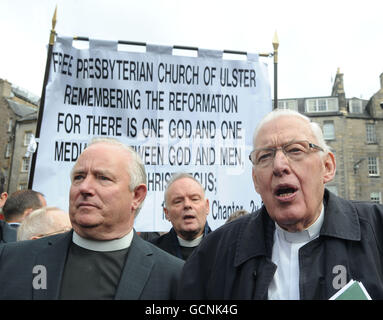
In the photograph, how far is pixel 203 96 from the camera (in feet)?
15.5

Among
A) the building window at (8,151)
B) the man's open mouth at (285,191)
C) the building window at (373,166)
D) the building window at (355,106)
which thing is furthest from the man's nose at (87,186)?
the building window at (355,106)

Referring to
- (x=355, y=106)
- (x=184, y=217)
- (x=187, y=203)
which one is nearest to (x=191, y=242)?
(x=184, y=217)

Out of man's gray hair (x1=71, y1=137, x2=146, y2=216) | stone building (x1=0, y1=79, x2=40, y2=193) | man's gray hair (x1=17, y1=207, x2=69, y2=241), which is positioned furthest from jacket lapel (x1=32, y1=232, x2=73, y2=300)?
stone building (x1=0, y1=79, x2=40, y2=193)

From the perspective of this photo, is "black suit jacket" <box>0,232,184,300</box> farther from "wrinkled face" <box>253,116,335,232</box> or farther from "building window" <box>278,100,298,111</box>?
"building window" <box>278,100,298,111</box>

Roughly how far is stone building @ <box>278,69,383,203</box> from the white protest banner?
95.3ft

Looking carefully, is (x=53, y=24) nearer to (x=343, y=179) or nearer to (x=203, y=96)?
(x=203, y=96)

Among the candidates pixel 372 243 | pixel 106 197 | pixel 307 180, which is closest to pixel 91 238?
pixel 106 197

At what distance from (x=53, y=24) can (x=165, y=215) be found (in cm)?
253

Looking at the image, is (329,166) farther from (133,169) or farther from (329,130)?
(329,130)

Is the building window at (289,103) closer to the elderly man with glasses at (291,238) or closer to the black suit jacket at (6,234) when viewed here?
the black suit jacket at (6,234)

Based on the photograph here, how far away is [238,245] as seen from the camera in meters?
1.98

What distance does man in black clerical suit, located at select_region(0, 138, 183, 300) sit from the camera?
2.01 metres

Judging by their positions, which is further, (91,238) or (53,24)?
(53,24)
